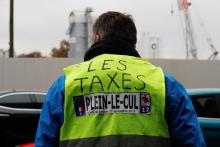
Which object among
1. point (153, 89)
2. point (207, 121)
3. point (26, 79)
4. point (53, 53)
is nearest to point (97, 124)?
point (153, 89)

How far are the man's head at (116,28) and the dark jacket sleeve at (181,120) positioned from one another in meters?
0.34

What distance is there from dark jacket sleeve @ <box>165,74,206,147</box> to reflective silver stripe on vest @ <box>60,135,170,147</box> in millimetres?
83

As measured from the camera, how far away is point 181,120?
2631 mm

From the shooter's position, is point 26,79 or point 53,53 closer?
point 26,79

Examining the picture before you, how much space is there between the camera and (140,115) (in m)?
2.66

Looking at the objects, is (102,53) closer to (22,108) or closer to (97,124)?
(97,124)

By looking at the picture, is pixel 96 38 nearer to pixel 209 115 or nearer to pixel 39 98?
pixel 209 115

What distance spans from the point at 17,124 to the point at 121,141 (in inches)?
284

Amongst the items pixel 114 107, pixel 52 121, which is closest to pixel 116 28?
pixel 114 107

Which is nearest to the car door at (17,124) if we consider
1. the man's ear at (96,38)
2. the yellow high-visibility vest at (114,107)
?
the man's ear at (96,38)

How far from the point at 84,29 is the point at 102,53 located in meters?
33.5

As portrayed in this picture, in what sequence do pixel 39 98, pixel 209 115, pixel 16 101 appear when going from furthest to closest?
pixel 39 98
pixel 16 101
pixel 209 115

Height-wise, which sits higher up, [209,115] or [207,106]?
[207,106]

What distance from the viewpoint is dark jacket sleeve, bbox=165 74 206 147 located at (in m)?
2.62
